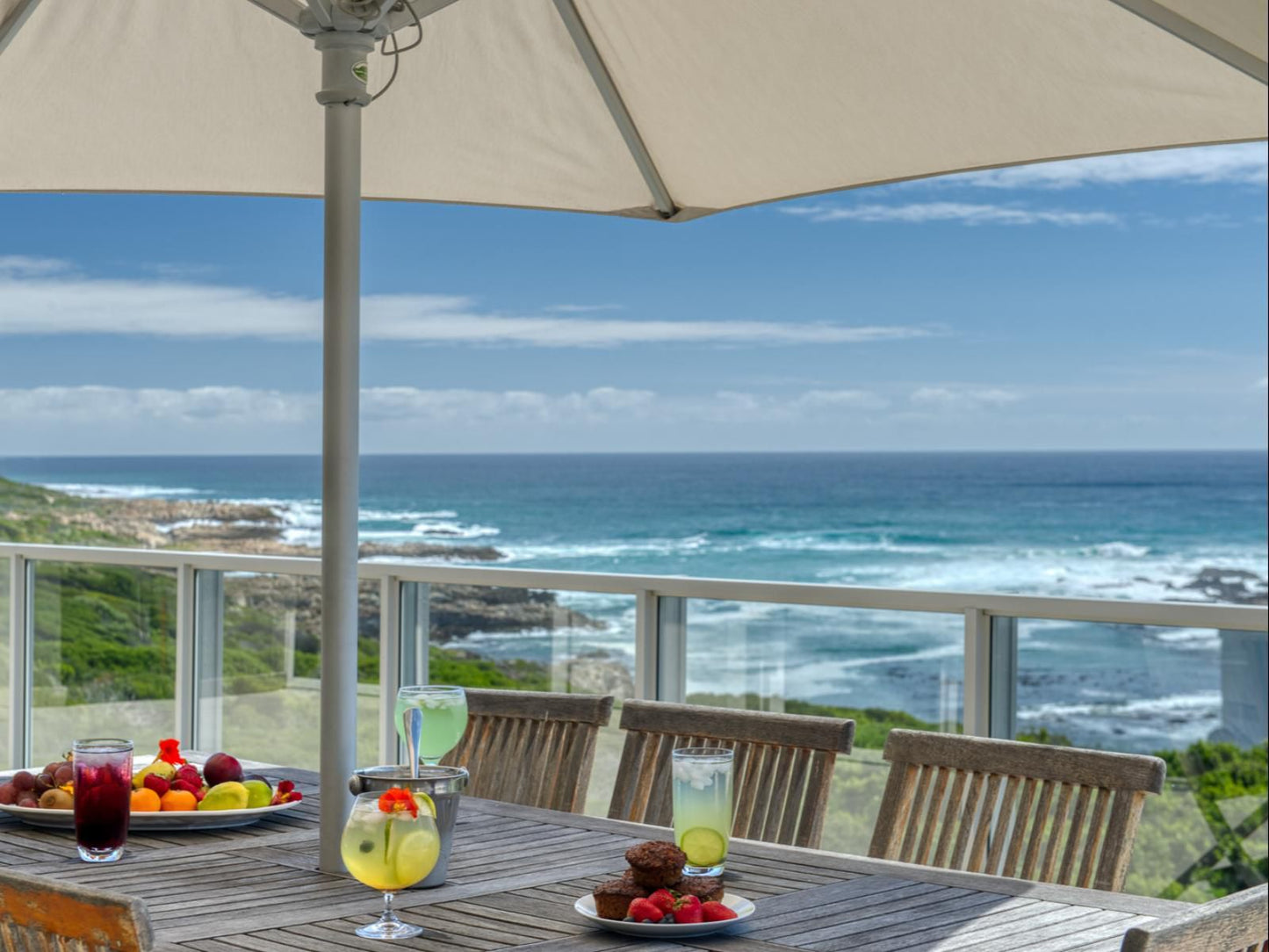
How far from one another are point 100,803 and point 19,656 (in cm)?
321

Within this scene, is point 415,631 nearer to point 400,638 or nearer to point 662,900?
point 400,638

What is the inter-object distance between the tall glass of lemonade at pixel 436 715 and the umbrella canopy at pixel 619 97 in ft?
3.31

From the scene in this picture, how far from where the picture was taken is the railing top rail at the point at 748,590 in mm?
3000

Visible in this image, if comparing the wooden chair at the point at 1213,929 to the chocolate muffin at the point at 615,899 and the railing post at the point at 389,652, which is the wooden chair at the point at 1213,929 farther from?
the railing post at the point at 389,652

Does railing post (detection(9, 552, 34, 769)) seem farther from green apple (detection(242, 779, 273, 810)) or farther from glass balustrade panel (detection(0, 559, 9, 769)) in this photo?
green apple (detection(242, 779, 273, 810))

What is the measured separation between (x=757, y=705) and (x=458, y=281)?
96.3 ft

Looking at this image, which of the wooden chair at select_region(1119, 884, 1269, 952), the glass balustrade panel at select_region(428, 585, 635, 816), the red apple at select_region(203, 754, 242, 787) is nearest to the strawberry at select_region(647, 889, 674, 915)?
the wooden chair at select_region(1119, 884, 1269, 952)

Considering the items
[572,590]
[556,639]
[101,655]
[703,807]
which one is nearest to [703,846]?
[703,807]

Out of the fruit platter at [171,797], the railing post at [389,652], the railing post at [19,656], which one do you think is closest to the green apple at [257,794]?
the fruit platter at [171,797]

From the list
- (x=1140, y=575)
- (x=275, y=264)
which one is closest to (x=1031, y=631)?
(x=1140, y=575)

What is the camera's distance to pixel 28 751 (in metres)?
4.98

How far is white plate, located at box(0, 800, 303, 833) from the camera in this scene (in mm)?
2211

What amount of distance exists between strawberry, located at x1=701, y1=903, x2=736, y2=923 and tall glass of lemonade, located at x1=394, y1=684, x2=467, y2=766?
23.9 inches

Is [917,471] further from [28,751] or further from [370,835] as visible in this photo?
[370,835]
